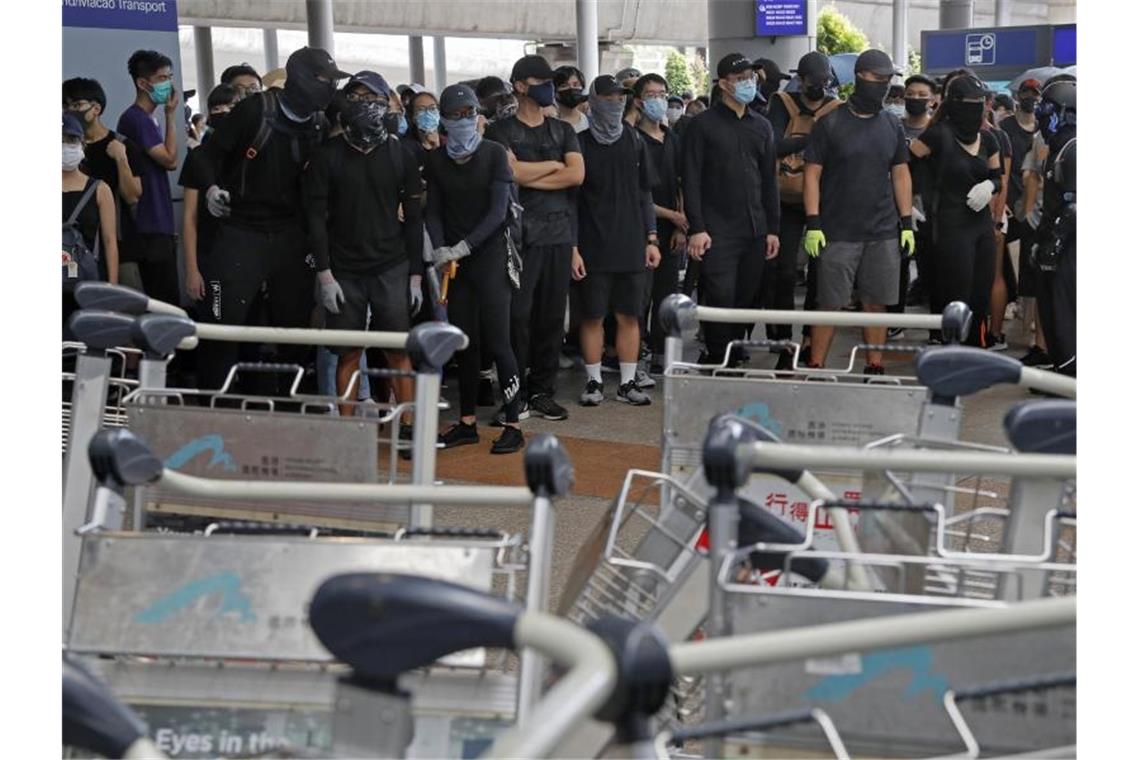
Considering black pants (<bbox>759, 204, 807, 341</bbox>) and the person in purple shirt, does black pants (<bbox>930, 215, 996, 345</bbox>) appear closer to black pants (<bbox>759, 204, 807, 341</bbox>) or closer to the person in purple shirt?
black pants (<bbox>759, 204, 807, 341</bbox>)

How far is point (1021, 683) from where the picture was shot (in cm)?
269

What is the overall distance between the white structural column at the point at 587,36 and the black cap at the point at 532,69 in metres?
6.36

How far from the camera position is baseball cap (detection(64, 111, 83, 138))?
8.78 m

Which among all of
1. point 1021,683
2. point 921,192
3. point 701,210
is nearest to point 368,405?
point 1021,683

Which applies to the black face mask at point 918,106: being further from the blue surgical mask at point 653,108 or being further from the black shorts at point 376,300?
the black shorts at point 376,300

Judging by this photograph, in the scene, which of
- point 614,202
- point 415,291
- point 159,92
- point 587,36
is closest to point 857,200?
point 614,202

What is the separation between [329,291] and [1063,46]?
1363 centimetres

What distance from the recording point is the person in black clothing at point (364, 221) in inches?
347

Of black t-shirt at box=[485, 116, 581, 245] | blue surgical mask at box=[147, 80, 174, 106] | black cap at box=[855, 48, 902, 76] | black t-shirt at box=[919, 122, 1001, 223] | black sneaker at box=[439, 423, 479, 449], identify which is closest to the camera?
Answer: black sneaker at box=[439, 423, 479, 449]

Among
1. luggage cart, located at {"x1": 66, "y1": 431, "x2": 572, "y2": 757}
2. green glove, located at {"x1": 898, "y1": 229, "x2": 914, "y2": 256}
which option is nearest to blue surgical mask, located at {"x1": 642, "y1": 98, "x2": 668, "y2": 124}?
green glove, located at {"x1": 898, "y1": 229, "x2": 914, "y2": 256}

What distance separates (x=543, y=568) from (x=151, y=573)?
70 cm

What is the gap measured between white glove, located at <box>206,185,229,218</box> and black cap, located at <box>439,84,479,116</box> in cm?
114

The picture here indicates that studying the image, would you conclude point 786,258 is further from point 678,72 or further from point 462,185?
point 678,72

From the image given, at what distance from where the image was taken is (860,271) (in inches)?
429
